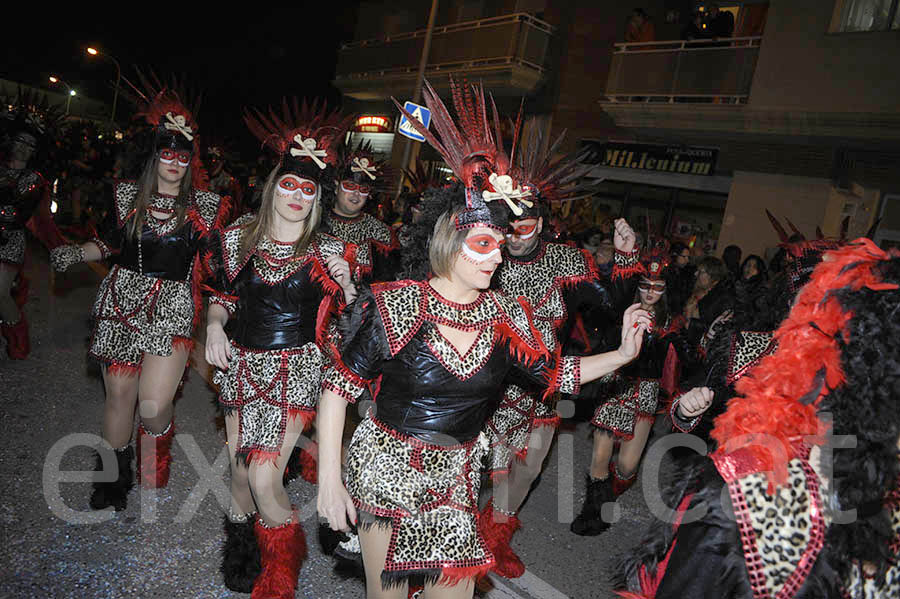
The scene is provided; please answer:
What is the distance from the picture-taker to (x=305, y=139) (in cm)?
392

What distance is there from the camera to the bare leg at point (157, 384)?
413 centimetres

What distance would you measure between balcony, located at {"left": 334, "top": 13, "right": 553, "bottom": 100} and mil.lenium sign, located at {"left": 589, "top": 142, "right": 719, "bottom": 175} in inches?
128

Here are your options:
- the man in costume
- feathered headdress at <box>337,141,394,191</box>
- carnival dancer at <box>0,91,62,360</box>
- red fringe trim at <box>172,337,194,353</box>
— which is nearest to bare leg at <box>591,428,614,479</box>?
the man in costume

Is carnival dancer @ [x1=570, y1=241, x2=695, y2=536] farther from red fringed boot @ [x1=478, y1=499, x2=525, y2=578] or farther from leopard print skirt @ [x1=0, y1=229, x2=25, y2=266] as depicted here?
leopard print skirt @ [x1=0, y1=229, x2=25, y2=266]

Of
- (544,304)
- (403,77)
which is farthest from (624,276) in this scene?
(403,77)

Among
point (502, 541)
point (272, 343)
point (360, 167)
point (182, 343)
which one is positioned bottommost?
point (502, 541)

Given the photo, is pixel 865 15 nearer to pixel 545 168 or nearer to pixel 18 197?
pixel 545 168

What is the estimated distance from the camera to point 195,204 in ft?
14.5

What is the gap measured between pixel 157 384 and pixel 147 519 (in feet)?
2.76

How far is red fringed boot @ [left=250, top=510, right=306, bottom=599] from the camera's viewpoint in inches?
134

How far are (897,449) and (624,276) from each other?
2.80 meters

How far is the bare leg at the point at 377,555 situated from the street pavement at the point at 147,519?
3.97 feet

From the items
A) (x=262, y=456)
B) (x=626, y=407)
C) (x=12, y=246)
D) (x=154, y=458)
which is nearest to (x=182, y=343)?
(x=154, y=458)

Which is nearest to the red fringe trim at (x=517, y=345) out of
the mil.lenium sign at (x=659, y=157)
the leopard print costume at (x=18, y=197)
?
the leopard print costume at (x=18, y=197)
